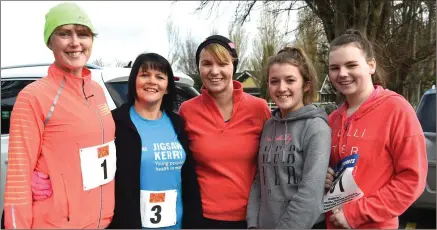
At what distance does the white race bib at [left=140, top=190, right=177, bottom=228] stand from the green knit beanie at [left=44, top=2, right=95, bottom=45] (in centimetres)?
102

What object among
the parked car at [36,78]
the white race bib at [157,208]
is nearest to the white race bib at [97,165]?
the white race bib at [157,208]

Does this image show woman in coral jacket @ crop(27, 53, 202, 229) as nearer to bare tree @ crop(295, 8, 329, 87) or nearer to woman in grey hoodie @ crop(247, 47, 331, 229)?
woman in grey hoodie @ crop(247, 47, 331, 229)

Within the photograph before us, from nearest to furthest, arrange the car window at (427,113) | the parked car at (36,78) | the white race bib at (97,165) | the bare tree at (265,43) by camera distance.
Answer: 1. the white race bib at (97,165)
2. the parked car at (36,78)
3. the car window at (427,113)
4. the bare tree at (265,43)

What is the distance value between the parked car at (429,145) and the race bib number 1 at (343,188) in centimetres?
351

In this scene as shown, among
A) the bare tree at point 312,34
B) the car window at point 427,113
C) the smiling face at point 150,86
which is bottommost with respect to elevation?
the car window at point 427,113

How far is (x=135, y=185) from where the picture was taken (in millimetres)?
2463

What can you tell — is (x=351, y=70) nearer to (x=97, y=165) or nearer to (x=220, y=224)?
(x=220, y=224)

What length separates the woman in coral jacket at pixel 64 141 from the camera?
209cm

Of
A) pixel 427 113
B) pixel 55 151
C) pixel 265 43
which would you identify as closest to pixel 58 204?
pixel 55 151

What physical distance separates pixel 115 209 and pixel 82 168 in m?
0.36

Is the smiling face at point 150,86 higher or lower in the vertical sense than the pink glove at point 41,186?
higher

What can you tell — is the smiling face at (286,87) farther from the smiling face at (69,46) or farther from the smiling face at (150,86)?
the smiling face at (69,46)

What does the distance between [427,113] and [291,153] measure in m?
4.44

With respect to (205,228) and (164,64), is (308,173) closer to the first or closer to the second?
(205,228)
